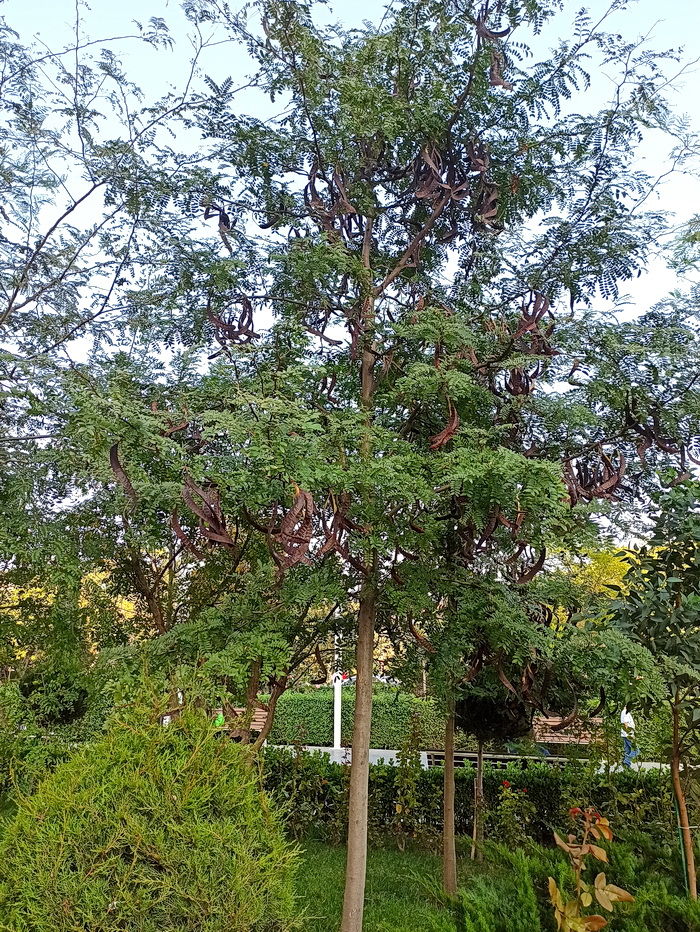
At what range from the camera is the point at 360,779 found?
3.58m

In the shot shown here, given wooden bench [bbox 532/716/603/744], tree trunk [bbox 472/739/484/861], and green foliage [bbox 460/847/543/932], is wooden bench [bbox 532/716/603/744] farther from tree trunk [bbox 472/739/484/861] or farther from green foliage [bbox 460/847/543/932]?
green foliage [bbox 460/847/543/932]

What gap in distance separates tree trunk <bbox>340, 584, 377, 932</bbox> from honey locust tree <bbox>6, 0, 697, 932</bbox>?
0.04ft

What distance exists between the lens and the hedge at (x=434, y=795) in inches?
229

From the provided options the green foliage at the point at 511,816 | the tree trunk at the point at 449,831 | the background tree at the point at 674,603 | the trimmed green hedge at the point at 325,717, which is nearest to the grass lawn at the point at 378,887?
the tree trunk at the point at 449,831

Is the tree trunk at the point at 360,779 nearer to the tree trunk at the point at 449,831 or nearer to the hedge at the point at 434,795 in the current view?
the tree trunk at the point at 449,831

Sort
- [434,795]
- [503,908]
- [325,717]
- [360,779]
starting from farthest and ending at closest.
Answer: [325,717] < [434,795] < [360,779] < [503,908]

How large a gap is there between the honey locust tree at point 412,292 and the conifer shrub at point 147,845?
113 centimetres

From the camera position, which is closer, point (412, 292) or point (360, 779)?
point (360, 779)

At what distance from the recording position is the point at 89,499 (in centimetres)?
424

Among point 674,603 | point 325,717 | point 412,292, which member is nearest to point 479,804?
point 674,603

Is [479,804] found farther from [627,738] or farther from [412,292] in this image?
[412,292]

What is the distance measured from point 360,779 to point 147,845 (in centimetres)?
194

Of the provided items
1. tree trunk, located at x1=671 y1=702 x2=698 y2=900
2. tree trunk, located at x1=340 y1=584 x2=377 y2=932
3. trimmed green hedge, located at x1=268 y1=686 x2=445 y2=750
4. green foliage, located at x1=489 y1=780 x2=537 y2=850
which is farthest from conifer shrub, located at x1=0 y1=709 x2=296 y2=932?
trimmed green hedge, located at x1=268 y1=686 x2=445 y2=750

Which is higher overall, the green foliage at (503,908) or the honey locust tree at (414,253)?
the honey locust tree at (414,253)
